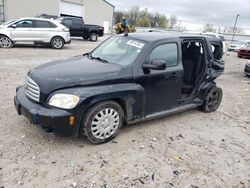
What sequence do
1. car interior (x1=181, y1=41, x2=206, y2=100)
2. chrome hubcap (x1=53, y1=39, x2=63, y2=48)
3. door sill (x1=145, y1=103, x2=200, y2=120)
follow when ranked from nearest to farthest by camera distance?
door sill (x1=145, y1=103, x2=200, y2=120)
car interior (x1=181, y1=41, x2=206, y2=100)
chrome hubcap (x1=53, y1=39, x2=63, y2=48)

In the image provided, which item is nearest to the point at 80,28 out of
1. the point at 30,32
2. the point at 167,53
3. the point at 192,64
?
the point at 30,32

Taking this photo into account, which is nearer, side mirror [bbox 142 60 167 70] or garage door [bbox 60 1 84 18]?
side mirror [bbox 142 60 167 70]

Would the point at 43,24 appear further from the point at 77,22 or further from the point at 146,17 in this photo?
the point at 146,17

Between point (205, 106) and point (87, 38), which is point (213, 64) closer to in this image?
point (205, 106)

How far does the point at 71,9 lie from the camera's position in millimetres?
30188

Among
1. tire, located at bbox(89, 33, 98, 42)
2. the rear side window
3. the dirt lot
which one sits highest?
the rear side window

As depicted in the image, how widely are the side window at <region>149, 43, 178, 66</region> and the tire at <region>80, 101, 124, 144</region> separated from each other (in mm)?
1084

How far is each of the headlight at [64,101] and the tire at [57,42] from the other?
10961 mm

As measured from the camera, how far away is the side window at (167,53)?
4.07 meters

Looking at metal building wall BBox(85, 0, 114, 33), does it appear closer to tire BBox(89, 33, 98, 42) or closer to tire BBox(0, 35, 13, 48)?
tire BBox(89, 33, 98, 42)

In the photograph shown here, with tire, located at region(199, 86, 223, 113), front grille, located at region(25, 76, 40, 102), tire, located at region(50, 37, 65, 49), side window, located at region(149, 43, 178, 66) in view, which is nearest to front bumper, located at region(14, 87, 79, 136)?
front grille, located at region(25, 76, 40, 102)

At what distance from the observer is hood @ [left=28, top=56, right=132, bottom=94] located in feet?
10.8

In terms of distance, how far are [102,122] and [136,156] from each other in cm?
71

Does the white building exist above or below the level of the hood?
above
